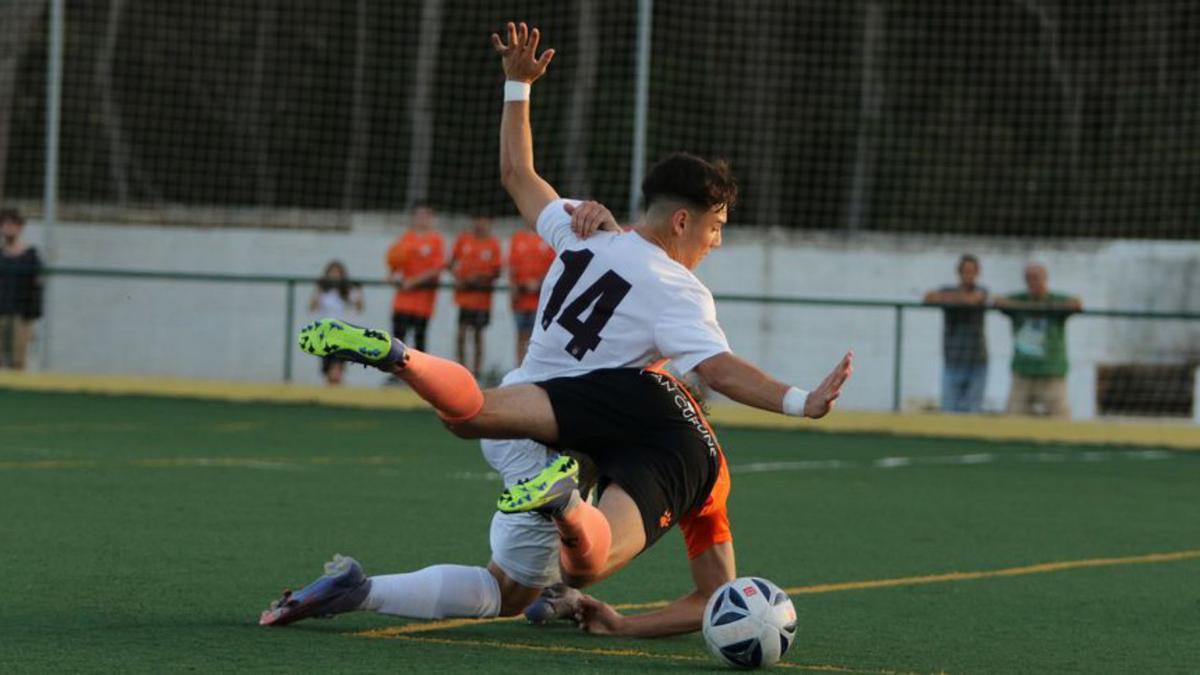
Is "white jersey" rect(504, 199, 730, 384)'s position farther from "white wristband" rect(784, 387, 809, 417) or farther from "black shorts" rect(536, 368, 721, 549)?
"white wristband" rect(784, 387, 809, 417)

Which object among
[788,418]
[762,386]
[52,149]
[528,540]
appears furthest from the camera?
[52,149]

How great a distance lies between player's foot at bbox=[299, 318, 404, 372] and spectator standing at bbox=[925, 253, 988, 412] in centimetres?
1424

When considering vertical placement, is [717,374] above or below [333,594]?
above

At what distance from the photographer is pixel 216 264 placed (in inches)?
1079

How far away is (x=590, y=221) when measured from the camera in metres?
7.27

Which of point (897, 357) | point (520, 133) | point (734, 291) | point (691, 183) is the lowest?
point (897, 357)

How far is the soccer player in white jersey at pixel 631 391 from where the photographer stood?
21.7 feet

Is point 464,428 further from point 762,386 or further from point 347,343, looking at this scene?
point 762,386

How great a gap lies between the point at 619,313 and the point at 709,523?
79 cm

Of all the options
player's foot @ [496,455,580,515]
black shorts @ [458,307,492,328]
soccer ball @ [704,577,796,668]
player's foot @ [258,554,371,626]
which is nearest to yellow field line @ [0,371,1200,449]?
black shorts @ [458,307,492,328]

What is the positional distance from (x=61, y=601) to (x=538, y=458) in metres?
1.73

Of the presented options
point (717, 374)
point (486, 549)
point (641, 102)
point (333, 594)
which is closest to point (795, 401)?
point (717, 374)

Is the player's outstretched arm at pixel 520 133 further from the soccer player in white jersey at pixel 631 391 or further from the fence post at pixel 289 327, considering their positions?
the fence post at pixel 289 327

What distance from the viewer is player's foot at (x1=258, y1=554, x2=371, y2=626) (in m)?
7.10
